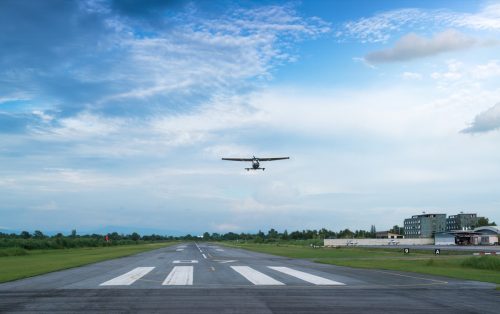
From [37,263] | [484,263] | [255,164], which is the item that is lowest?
[37,263]

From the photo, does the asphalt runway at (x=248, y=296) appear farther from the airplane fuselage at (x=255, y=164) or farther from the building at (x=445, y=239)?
the building at (x=445, y=239)

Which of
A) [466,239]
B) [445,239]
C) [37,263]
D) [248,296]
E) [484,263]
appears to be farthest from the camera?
[445,239]

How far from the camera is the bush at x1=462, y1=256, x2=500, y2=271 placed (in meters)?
30.8

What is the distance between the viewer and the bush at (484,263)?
30.8 meters

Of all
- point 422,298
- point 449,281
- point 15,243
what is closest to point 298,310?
point 422,298

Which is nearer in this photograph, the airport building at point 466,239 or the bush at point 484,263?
the bush at point 484,263

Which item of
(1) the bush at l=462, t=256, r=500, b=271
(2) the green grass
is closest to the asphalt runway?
(2) the green grass

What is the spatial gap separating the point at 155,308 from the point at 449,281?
1467 centimetres

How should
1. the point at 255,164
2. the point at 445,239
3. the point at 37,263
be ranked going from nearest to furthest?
the point at 37,263 → the point at 255,164 → the point at 445,239

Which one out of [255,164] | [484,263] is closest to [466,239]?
[255,164]

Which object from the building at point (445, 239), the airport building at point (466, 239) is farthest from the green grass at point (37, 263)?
the building at point (445, 239)

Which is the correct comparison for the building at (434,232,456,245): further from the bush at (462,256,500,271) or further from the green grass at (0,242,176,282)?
the bush at (462,256,500,271)

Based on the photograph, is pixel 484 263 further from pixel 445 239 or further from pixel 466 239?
pixel 445 239

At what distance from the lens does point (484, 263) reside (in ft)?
104
